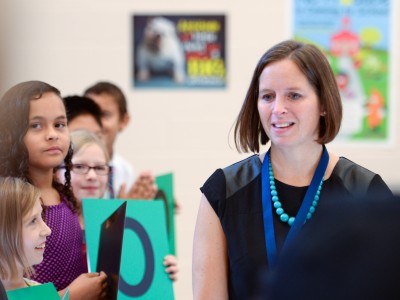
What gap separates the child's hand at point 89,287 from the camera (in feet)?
6.11

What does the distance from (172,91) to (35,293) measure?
3.27m

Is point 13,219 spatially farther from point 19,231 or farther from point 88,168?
point 88,168

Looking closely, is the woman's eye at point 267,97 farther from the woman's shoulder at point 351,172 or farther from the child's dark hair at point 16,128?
the child's dark hair at point 16,128

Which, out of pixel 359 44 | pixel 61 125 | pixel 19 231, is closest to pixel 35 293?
pixel 19 231

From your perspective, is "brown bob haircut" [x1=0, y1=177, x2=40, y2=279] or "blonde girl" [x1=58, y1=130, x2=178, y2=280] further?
"blonde girl" [x1=58, y1=130, x2=178, y2=280]

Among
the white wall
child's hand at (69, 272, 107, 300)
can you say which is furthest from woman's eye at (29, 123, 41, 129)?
the white wall

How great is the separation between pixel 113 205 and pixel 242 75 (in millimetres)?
2804

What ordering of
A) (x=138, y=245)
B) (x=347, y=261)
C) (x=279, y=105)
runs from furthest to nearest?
(x=138, y=245)
(x=279, y=105)
(x=347, y=261)

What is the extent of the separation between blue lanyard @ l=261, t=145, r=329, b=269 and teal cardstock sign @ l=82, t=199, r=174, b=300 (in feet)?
1.48

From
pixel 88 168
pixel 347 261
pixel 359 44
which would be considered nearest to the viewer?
pixel 347 261

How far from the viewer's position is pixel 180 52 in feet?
15.9

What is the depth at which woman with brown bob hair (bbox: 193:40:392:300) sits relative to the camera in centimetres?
179

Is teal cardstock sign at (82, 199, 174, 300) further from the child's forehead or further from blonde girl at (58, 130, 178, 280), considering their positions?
the child's forehead

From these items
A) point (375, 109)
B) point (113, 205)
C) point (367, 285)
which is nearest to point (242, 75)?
point (375, 109)
